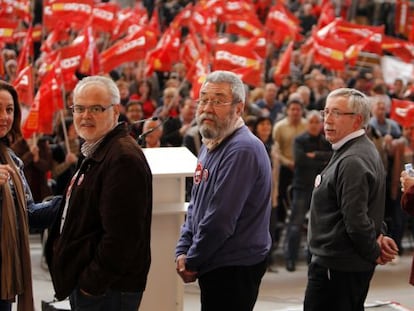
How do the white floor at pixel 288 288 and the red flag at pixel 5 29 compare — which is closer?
the white floor at pixel 288 288

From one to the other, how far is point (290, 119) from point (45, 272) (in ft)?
11.6

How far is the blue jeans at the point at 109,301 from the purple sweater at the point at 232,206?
52cm

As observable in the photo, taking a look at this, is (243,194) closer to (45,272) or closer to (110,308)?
(110,308)

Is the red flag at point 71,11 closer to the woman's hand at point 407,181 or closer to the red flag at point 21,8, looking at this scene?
the red flag at point 21,8

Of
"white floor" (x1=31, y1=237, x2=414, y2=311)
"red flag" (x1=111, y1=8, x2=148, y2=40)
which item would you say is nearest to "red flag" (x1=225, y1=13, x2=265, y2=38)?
"red flag" (x1=111, y1=8, x2=148, y2=40)

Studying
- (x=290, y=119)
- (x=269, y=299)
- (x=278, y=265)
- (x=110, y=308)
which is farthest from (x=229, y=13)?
(x=110, y=308)

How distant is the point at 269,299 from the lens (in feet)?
33.3

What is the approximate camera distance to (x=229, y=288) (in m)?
5.78

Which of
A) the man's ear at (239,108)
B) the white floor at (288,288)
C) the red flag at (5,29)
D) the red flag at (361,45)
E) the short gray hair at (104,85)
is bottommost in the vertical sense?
the white floor at (288,288)

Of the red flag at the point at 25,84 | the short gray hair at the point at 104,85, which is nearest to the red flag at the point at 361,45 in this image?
the red flag at the point at 25,84

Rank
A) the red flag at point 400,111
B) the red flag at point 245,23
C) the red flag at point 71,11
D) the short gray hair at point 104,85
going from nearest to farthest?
1. the short gray hair at point 104,85
2. the red flag at point 400,111
3. the red flag at point 71,11
4. the red flag at point 245,23

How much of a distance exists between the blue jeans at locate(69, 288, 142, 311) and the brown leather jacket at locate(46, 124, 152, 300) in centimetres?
5

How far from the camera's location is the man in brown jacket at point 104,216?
513 centimetres

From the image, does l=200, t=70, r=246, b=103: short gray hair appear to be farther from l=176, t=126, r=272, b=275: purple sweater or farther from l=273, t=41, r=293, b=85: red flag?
l=273, t=41, r=293, b=85: red flag
